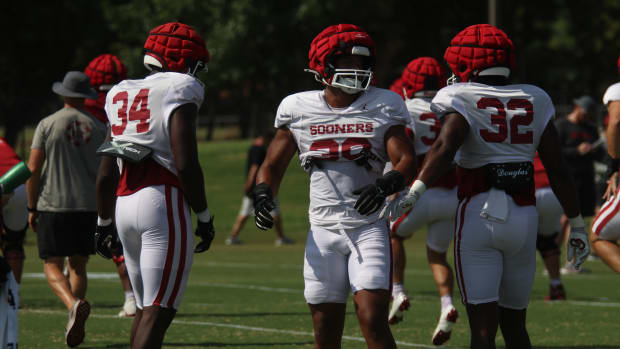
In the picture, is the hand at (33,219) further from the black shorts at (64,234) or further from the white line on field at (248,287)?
the white line on field at (248,287)

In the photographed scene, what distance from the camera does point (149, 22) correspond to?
44.5 metres

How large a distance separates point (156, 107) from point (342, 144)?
41.3 inches

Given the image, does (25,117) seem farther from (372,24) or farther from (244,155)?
(372,24)

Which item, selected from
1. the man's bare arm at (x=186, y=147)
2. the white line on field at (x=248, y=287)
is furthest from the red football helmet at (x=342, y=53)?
the white line on field at (x=248, y=287)

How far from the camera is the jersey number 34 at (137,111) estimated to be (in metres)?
5.91

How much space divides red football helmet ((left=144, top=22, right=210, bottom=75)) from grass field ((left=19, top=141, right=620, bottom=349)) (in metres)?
3.22

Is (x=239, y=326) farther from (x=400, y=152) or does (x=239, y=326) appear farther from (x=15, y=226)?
(x=400, y=152)

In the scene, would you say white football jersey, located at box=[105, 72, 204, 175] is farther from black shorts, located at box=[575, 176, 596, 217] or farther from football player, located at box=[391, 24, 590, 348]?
black shorts, located at box=[575, 176, 596, 217]

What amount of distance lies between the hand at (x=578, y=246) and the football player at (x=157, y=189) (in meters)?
2.20

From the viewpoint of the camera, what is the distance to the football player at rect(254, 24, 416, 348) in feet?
19.7

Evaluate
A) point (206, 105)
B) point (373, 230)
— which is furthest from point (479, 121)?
point (206, 105)

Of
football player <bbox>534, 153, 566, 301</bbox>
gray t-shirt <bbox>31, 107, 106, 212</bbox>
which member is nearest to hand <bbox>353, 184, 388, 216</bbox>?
gray t-shirt <bbox>31, 107, 106, 212</bbox>

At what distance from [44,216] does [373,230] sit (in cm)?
466

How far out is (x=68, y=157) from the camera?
388 inches
